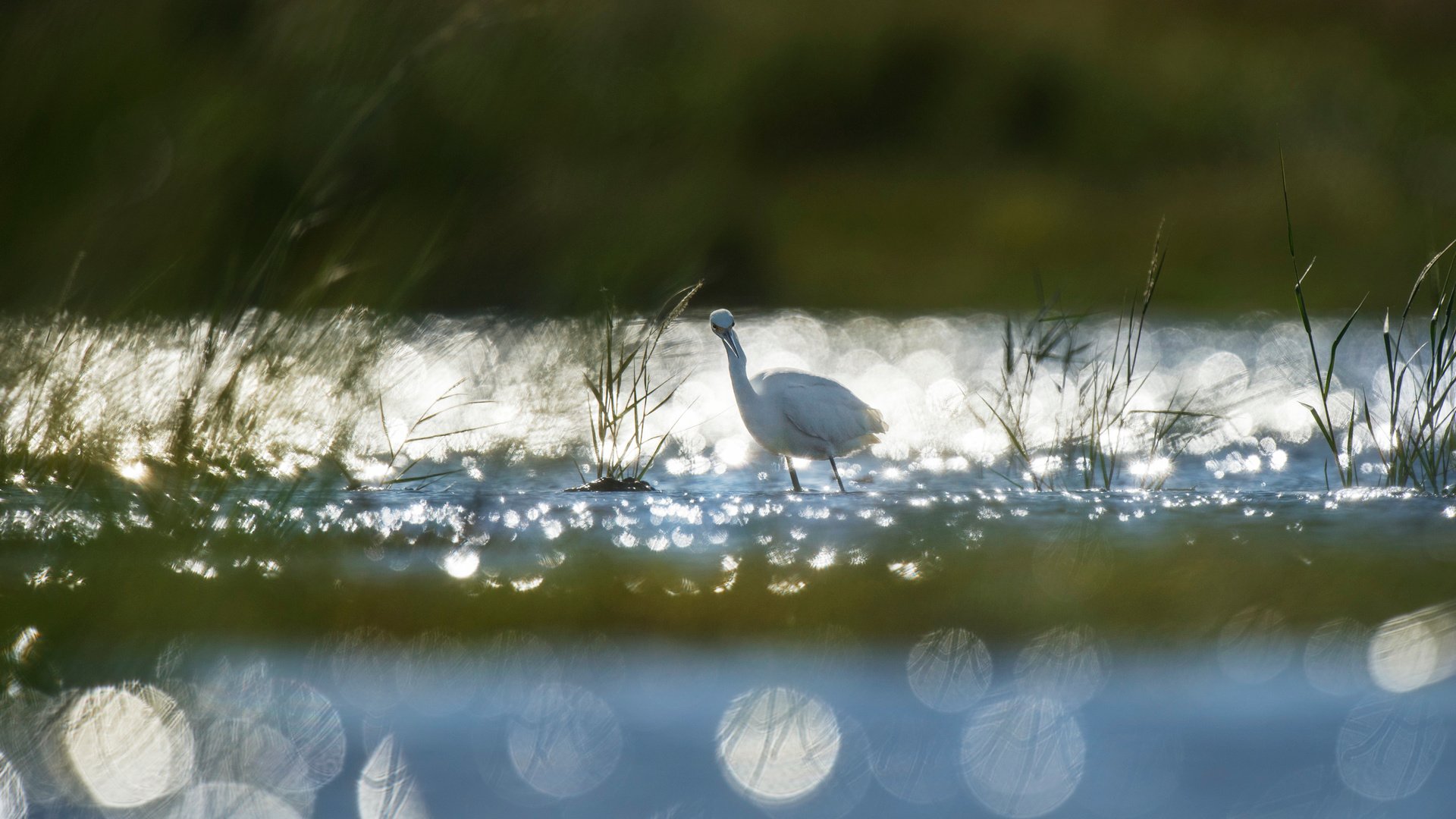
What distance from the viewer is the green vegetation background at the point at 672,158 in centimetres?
291

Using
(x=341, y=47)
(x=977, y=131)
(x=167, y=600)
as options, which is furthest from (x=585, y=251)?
(x=977, y=131)

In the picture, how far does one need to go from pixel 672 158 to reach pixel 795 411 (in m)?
2.26

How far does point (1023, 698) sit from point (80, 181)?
104 inches

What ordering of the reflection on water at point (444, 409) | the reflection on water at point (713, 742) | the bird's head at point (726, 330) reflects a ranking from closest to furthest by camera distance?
1. the reflection on water at point (713, 742)
2. the reflection on water at point (444, 409)
3. the bird's head at point (726, 330)

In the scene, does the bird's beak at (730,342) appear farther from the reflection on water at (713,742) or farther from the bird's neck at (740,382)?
the reflection on water at (713,742)

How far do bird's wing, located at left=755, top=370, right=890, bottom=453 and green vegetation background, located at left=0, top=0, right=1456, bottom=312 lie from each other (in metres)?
0.60

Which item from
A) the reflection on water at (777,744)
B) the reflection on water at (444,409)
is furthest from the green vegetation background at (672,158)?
the reflection on water at (777,744)

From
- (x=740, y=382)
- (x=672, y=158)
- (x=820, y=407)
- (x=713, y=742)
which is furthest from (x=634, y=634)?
(x=672, y=158)

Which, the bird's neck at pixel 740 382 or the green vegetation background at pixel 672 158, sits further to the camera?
the bird's neck at pixel 740 382

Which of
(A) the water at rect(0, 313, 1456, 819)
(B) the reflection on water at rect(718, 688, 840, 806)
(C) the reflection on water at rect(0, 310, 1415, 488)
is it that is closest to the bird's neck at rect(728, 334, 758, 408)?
(C) the reflection on water at rect(0, 310, 1415, 488)

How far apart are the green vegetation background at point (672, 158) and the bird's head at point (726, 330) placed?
13.9 inches

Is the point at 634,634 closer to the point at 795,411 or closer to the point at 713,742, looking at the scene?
the point at 713,742

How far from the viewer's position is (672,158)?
6.23 meters

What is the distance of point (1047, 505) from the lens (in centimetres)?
341
